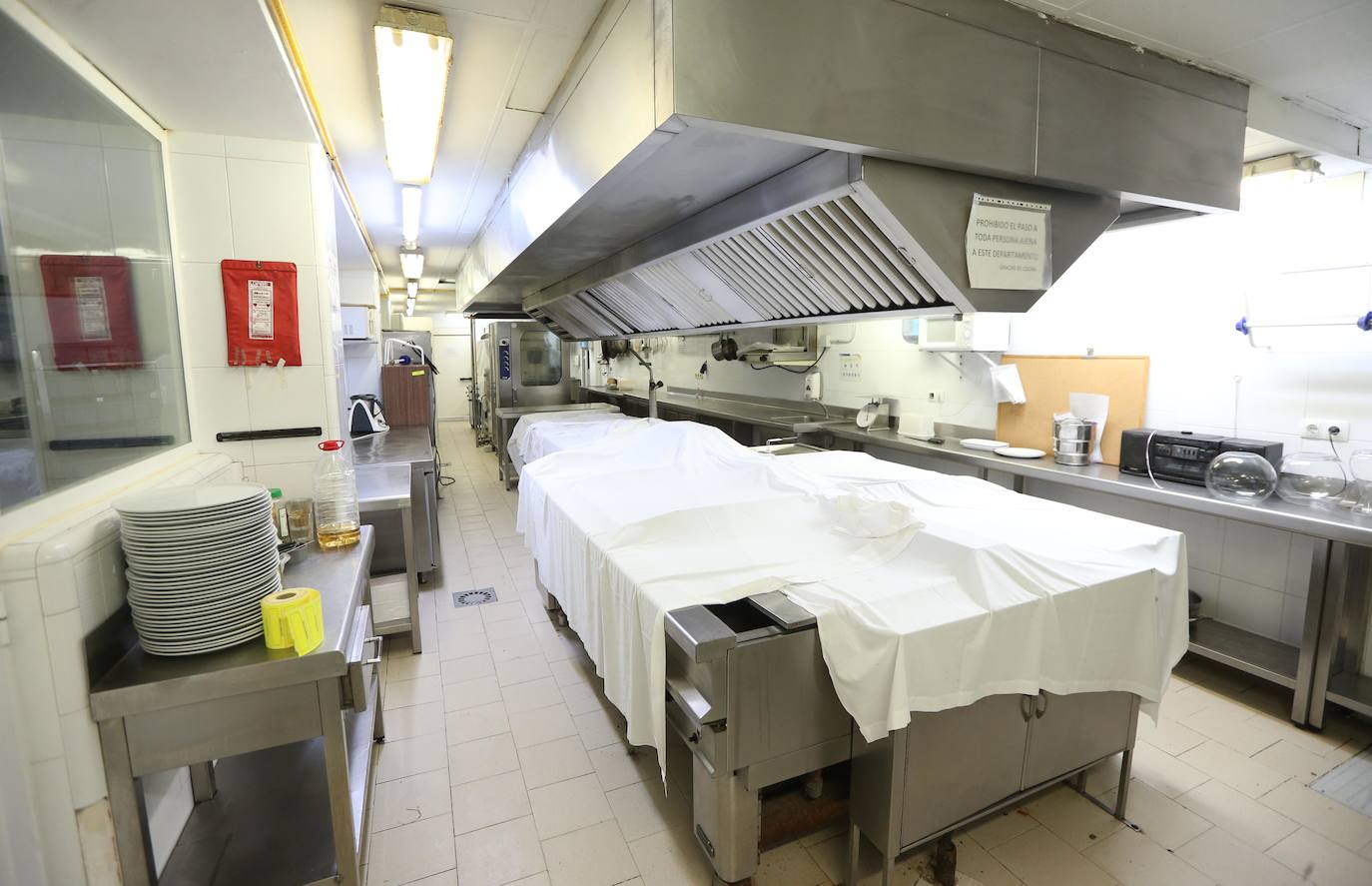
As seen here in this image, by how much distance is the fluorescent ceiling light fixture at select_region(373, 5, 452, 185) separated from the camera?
177 centimetres

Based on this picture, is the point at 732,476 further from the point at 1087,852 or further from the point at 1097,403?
the point at 1097,403

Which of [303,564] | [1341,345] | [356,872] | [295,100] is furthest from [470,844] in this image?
[1341,345]

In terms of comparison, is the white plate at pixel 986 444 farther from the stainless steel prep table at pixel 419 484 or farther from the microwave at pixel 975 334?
the stainless steel prep table at pixel 419 484

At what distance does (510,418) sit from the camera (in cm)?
712

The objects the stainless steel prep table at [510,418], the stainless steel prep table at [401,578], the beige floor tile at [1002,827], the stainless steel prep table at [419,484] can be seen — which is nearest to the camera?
the beige floor tile at [1002,827]

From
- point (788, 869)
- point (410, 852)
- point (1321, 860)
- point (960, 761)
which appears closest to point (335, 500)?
point (410, 852)

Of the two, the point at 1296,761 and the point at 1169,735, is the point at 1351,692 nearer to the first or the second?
the point at 1296,761

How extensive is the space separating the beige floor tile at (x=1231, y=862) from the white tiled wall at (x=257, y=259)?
3314 mm

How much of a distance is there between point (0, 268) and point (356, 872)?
1529 millimetres

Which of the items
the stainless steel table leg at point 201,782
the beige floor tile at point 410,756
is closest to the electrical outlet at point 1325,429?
the beige floor tile at point 410,756

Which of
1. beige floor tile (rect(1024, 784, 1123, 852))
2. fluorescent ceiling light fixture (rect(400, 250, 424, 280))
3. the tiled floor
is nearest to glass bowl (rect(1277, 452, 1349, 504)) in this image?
the tiled floor

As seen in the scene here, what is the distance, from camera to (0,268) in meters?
1.17

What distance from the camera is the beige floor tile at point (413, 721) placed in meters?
2.57

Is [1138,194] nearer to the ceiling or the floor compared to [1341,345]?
nearer to the ceiling
